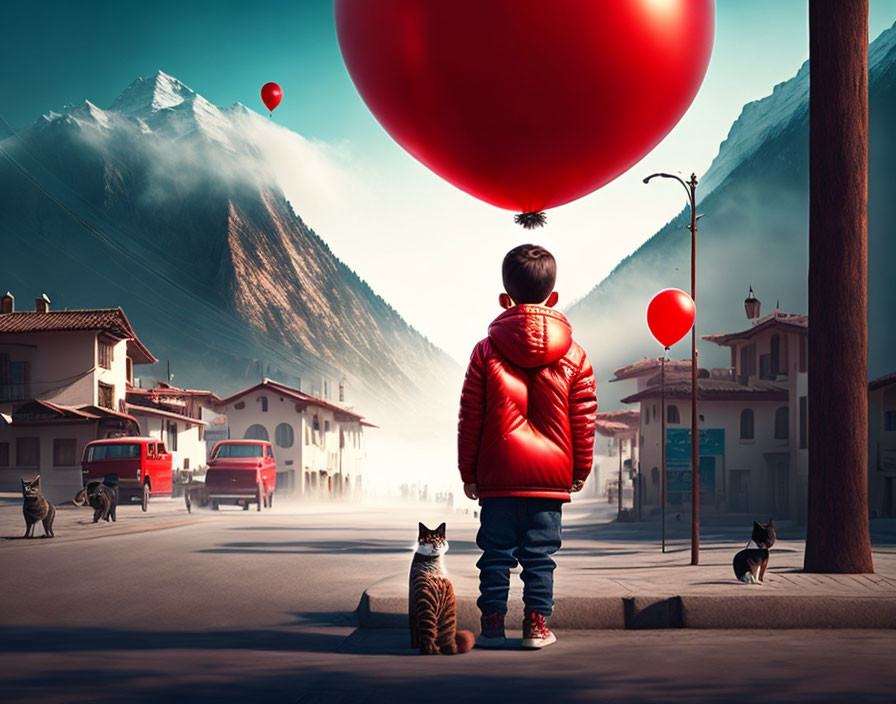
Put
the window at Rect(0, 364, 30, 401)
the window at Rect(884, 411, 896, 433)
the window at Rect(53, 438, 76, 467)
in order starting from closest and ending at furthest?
the window at Rect(884, 411, 896, 433) → the window at Rect(53, 438, 76, 467) → the window at Rect(0, 364, 30, 401)

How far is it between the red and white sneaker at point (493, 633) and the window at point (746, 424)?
41370mm

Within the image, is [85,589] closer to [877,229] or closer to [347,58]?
[347,58]

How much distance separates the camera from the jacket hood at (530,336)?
6125 mm

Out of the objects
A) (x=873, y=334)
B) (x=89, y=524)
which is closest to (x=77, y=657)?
(x=89, y=524)

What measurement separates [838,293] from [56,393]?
47.5 m

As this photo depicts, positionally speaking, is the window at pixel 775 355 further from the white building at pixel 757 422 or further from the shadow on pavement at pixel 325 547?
the shadow on pavement at pixel 325 547

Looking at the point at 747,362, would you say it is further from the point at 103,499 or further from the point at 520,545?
the point at 520,545

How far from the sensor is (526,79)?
6.27 metres

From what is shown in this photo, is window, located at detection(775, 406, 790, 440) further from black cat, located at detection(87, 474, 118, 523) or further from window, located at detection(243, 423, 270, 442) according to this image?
window, located at detection(243, 423, 270, 442)

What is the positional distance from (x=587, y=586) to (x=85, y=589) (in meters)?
5.33

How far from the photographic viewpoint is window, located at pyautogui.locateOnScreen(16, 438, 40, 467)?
164 ft

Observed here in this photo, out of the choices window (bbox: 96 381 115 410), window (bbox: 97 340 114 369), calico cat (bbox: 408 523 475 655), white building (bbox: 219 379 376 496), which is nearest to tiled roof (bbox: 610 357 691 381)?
white building (bbox: 219 379 376 496)

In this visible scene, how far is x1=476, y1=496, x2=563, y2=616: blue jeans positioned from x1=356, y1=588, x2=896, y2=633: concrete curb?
99 cm

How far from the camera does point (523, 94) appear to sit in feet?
20.7
